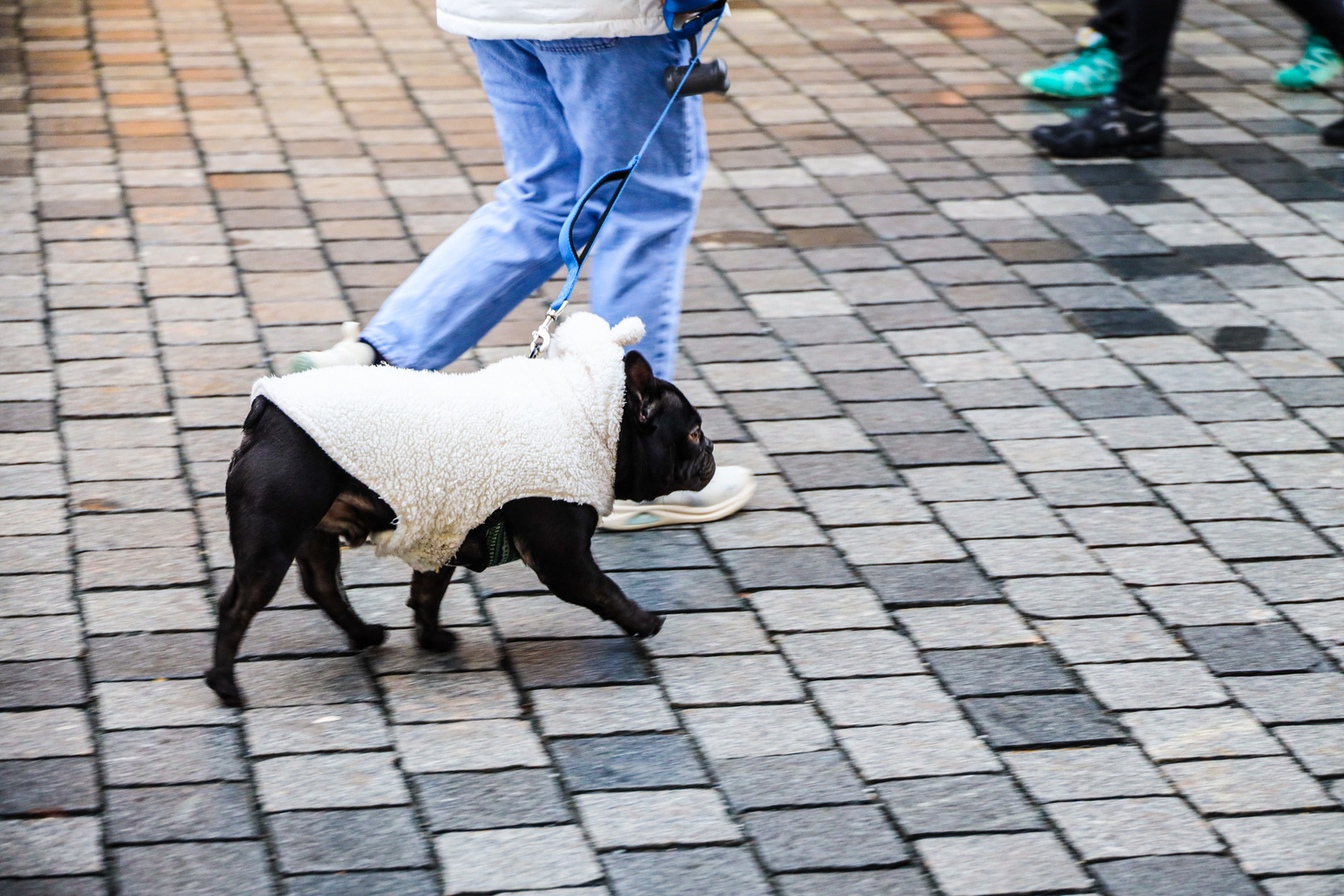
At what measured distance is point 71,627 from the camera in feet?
10.1

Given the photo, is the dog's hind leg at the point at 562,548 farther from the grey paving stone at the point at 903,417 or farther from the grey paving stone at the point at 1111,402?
the grey paving stone at the point at 1111,402

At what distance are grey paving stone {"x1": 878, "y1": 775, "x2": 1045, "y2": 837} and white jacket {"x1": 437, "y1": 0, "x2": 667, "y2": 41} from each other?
1658 millimetres

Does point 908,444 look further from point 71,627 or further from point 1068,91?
point 1068,91

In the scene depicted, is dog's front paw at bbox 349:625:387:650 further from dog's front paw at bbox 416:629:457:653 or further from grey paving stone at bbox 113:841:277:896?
grey paving stone at bbox 113:841:277:896

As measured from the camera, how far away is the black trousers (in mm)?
5906

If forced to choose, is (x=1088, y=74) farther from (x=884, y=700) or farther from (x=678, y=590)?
(x=884, y=700)

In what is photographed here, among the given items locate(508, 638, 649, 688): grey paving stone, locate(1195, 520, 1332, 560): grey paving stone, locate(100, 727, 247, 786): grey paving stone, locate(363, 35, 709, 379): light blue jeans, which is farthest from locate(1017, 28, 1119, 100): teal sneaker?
locate(100, 727, 247, 786): grey paving stone

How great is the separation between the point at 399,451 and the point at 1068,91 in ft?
15.8

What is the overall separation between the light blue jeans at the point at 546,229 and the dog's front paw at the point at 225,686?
991 millimetres

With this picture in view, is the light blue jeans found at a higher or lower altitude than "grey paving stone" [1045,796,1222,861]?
higher

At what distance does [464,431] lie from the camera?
2766mm

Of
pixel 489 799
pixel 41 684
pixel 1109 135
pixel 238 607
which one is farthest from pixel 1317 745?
pixel 1109 135

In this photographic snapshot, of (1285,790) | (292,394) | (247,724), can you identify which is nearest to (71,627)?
(247,724)

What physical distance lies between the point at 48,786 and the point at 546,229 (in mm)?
1682
